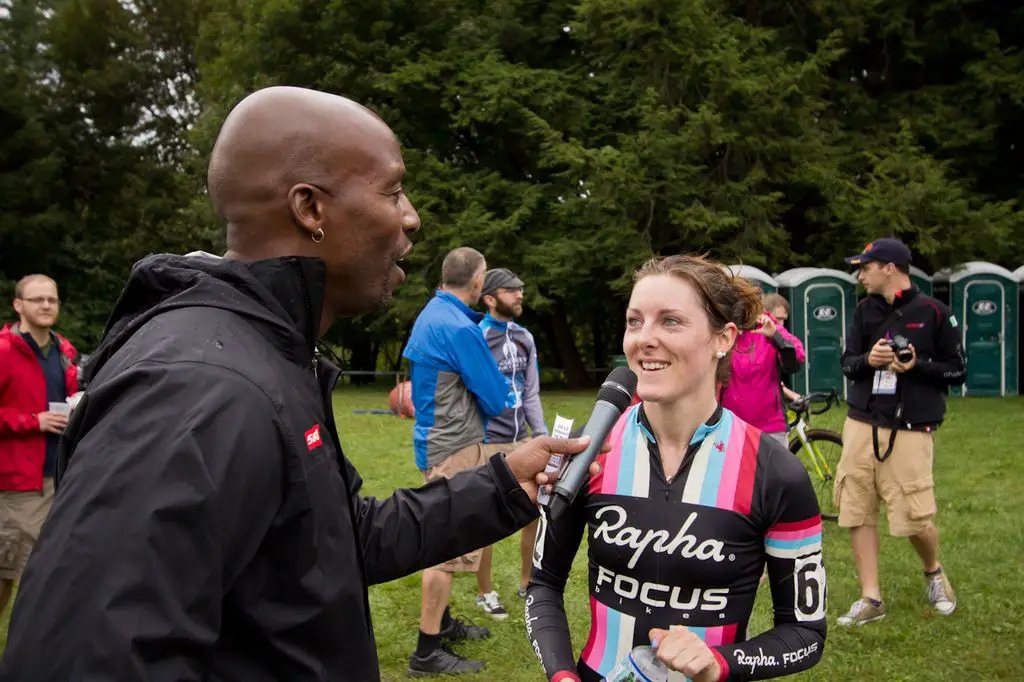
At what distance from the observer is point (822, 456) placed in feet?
31.6

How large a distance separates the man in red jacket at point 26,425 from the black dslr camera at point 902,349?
557 cm

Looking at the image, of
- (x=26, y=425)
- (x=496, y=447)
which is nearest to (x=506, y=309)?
(x=496, y=447)

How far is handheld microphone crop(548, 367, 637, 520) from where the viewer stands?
7.93 ft

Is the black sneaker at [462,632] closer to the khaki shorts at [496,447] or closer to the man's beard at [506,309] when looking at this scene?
the khaki shorts at [496,447]

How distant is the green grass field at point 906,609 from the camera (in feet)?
18.7

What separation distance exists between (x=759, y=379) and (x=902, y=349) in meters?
1.36

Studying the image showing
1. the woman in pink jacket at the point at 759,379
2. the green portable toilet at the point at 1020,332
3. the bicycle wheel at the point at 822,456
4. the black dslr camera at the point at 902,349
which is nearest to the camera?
the black dslr camera at the point at 902,349

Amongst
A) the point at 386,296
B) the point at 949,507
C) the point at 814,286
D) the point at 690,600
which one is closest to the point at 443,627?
the point at 690,600

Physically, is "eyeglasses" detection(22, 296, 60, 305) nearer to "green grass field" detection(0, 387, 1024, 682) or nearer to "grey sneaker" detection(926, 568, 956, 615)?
"green grass field" detection(0, 387, 1024, 682)

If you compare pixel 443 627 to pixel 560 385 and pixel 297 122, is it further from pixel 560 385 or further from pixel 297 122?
pixel 560 385

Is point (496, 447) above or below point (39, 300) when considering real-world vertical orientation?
below

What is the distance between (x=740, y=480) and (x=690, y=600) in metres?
0.39

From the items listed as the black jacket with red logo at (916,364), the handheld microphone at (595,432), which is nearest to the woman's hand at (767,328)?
the black jacket with red logo at (916,364)

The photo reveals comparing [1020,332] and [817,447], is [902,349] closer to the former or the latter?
[817,447]
